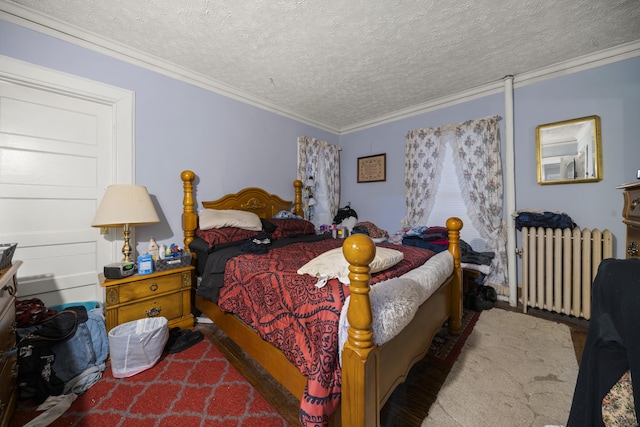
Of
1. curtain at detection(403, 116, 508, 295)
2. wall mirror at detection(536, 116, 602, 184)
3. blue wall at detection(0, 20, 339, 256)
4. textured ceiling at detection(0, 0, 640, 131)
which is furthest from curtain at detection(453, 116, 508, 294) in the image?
blue wall at detection(0, 20, 339, 256)

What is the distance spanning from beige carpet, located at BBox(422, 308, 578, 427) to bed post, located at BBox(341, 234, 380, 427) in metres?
0.64

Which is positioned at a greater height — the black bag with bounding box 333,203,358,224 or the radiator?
the black bag with bounding box 333,203,358,224

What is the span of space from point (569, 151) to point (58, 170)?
5.03 metres

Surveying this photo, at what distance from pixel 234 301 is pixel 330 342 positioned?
1.02 meters

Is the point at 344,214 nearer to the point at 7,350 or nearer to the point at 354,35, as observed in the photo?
the point at 354,35

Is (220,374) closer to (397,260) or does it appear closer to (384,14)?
(397,260)

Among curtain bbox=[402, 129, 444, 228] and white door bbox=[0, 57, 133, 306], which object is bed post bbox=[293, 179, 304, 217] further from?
white door bbox=[0, 57, 133, 306]

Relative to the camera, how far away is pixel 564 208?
263 cm

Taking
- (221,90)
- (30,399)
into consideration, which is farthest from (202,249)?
(221,90)

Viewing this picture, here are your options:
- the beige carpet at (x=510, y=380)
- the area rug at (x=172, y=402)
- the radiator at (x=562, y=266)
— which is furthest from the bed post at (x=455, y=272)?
the area rug at (x=172, y=402)

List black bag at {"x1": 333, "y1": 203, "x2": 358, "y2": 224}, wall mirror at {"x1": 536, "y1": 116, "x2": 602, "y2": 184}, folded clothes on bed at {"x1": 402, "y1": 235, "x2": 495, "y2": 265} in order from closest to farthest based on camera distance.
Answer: wall mirror at {"x1": 536, "y1": 116, "x2": 602, "y2": 184}, folded clothes on bed at {"x1": 402, "y1": 235, "x2": 495, "y2": 265}, black bag at {"x1": 333, "y1": 203, "x2": 358, "y2": 224}

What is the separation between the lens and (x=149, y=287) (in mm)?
2031

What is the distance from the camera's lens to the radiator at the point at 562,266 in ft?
7.56

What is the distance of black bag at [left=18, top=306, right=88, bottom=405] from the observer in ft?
4.80
